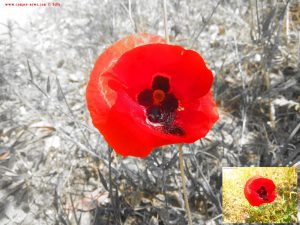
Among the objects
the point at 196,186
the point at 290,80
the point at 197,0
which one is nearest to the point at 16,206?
the point at 196,186

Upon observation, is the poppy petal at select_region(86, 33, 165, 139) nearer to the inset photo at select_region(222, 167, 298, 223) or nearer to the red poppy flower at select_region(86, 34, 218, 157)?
the red poppy flower at select_region(86, 34, 218, 157)

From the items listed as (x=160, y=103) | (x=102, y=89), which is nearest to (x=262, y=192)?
(x=160, y=103)

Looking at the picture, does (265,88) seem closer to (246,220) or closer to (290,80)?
(290,80)

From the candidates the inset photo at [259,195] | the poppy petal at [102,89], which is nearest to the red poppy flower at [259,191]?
the inset photo at [259,195]

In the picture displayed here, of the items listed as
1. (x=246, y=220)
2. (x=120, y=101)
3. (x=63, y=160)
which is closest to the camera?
(x=120, y=101)

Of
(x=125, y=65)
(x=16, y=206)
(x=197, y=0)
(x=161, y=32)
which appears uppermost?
(x=197, y=0)

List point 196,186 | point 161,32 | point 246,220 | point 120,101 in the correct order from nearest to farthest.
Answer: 1. point 120,101
2. point 246,220
3. point 196,186
4. point 161,32

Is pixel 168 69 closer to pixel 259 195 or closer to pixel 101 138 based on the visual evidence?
pixel 259 195
